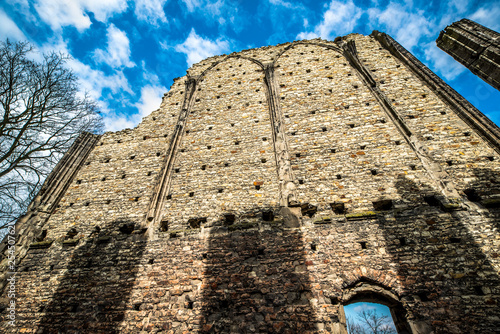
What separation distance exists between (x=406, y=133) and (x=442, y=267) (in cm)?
341

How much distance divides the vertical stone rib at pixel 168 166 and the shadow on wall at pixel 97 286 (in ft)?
2.02

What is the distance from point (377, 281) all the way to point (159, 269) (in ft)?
13.3

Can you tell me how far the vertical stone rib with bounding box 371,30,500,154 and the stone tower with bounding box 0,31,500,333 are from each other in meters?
0.05

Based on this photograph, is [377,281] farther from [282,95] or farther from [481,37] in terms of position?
[481,37]

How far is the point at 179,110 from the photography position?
8445 mm

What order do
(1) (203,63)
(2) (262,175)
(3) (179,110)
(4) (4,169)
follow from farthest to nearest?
(1) (203,63) < (3) (179,110) < (4) (4,169) < (2) (262,175)

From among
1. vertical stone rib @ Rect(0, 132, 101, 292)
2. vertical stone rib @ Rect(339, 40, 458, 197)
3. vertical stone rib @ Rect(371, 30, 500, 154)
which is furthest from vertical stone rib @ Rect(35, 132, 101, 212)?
vertical stone rib @ Rect(371, 30, 500, 154)

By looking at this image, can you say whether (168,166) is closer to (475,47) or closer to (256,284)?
(256,284)

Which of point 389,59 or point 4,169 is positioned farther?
point 389,59

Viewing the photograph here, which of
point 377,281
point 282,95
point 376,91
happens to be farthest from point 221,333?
point 376,91

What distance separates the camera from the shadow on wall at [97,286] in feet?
13.3

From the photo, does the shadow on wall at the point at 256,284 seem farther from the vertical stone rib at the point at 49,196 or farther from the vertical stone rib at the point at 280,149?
the vertical stone rib at the point at 49,196

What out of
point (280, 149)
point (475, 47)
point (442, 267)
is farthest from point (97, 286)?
point (475, 47)

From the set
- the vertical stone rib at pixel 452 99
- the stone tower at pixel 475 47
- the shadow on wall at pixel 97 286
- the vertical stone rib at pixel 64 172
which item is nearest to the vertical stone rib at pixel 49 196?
the vertical stone rib at pixel 64 172
